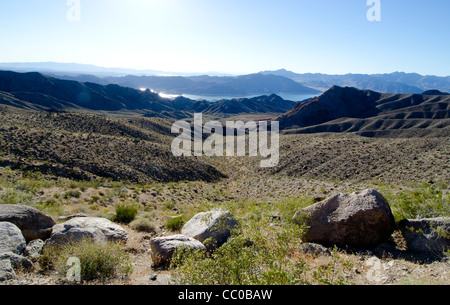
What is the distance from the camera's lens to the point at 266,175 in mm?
38844

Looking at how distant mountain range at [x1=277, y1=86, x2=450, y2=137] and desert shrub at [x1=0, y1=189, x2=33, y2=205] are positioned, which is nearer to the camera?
desert shrub at [x1=0, y1=189, x2=33, y2=205]

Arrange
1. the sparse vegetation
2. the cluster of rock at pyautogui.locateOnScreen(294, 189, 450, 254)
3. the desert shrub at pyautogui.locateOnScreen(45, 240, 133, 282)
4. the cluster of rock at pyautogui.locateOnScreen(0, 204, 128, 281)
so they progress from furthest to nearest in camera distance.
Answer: the cluster of rock at pyautogui.locateOnScreen(294, 189, 450, 254)
the cluster of rock at pyautogui.locateOnScreen(0, 204, 128, 281)
the desert shrub at pyautogui.locateOnScreen(45, 240, 133, 282)
the sparse vegetation

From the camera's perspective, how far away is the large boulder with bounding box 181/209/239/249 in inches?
303

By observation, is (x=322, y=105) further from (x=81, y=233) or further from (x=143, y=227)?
(x=81, y=233)

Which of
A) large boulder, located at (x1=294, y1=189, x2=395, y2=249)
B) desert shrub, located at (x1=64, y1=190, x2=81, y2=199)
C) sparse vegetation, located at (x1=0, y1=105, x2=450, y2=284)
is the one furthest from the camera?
desert shrub, located at (x1=64, y1=190, x2=81, y2=199)

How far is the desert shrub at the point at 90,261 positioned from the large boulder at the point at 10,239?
0.73m

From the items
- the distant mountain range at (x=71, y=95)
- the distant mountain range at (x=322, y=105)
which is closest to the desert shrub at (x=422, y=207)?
the distant mountain range at (x=322, y=105)

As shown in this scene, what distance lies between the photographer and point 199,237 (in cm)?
795

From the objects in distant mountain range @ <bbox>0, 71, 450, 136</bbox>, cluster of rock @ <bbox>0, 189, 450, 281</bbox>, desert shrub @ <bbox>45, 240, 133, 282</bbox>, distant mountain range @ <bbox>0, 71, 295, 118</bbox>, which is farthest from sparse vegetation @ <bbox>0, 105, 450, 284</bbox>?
distant mountain range @ <bbox>0, 71, 295, 118</bbox>

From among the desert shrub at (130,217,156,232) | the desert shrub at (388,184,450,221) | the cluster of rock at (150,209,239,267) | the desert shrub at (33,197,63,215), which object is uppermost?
the desert shrub at (388,184,450,221)

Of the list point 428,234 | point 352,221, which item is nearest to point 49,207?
point 352,221

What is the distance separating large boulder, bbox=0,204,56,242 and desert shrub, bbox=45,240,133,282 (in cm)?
160

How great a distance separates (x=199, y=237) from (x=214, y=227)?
67 centimetres

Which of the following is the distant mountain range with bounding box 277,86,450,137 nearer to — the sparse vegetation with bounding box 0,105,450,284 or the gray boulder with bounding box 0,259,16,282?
the sparse vegetation with bounding box 0,105,450,284
